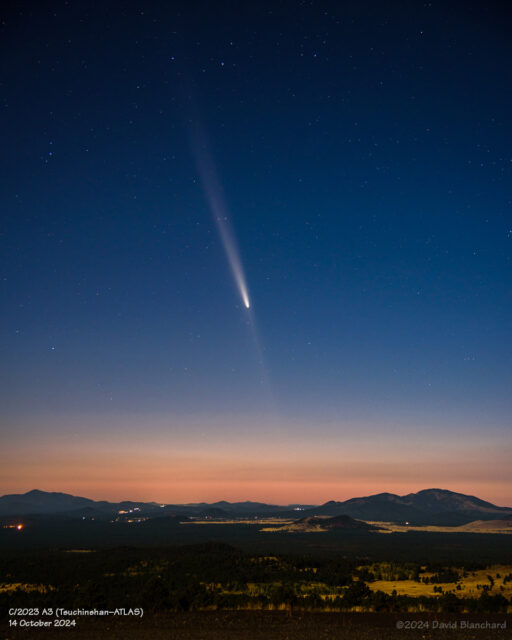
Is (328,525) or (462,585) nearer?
(462,585)

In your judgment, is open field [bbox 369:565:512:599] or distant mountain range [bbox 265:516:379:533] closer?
open field [bbox 369:565:512:599]

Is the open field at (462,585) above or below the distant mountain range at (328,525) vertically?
above

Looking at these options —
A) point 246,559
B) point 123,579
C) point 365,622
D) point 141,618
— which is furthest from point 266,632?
point 246,559

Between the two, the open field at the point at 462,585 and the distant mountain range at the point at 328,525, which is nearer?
Answer: the open field at the point at 462,585

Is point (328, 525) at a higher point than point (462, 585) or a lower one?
lower

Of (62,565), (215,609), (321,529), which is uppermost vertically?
(215,609)

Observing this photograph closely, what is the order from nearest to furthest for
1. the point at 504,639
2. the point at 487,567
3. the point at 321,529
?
the point at 504,639, the point at 487,567, the point at 321,529

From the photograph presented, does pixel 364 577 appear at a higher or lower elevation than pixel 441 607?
lower

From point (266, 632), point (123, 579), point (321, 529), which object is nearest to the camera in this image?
point (266, 632)

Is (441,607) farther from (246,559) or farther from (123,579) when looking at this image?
(246,559)

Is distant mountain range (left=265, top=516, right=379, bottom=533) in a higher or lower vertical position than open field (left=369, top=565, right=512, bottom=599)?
lower

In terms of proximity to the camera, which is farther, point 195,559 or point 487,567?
point 195,559
